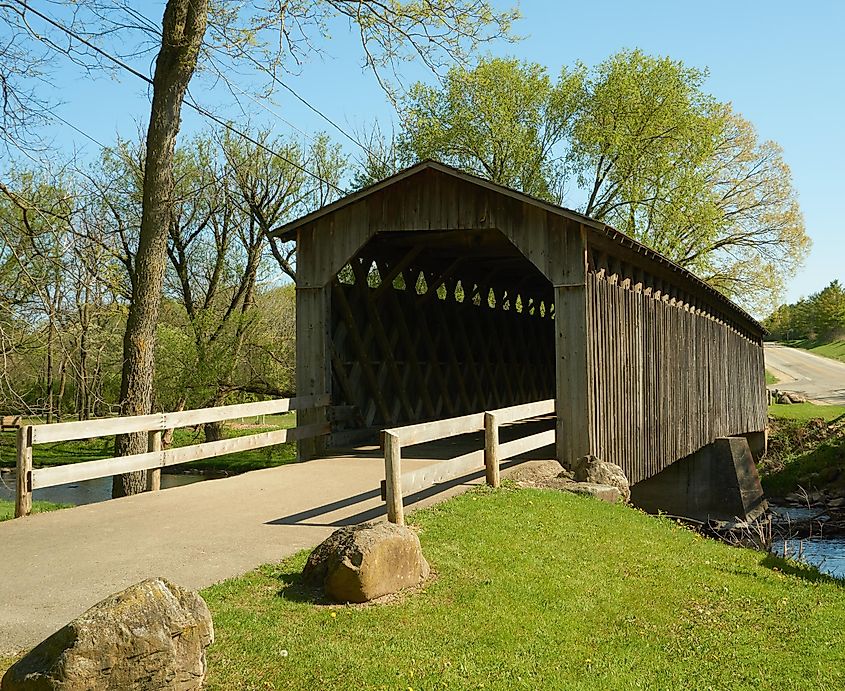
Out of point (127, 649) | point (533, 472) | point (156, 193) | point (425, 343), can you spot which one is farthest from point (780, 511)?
point (127, 649)

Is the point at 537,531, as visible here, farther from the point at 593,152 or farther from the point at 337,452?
the point at 593,152

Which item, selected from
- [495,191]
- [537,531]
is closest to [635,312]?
[495,191]

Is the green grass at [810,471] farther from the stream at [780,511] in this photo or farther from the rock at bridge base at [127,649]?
the rock at bridge base at [127,649]

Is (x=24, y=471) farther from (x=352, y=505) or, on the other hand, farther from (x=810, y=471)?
(x=810, y=471)

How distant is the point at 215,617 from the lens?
480 centimetres

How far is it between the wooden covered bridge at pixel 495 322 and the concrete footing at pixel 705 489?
26.9 inches

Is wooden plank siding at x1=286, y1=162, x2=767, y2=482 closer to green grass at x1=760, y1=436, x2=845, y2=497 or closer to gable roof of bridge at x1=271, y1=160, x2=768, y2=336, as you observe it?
gable roof of bridge at x1=271, y1=160, x2=768, y2=336

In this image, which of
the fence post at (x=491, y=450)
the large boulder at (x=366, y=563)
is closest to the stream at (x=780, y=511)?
the fence post at (x=491, y=450)

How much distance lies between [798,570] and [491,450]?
3.13m

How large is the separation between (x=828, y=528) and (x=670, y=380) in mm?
5029

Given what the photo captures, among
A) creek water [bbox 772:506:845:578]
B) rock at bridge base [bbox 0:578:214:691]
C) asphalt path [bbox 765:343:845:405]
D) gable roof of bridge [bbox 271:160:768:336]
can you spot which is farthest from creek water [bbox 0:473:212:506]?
asphalt path [bbox 765:343:845:405]

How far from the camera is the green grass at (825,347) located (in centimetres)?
6252

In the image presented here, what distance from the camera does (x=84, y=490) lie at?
21.2 m

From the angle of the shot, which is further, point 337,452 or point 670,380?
point 670,380
